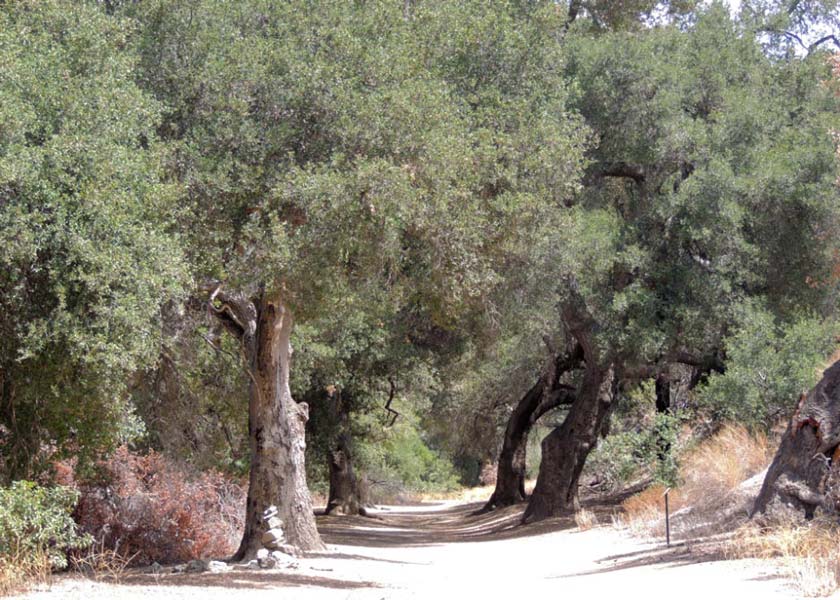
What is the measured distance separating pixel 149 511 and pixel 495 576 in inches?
230

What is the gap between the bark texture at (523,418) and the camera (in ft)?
100.0

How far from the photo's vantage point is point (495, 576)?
16.1 m

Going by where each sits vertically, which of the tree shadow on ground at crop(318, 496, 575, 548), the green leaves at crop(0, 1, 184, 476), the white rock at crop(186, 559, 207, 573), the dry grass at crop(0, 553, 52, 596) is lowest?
the tree shadow on ground at crop(318, 496, 575, 548)

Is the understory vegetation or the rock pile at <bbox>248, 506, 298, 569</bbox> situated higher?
the understory vegetation

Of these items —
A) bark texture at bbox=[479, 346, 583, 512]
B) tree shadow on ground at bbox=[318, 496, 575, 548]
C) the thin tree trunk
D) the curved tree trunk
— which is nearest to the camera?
tree shadow on ground at bbox=[318, 496, 575, 548]

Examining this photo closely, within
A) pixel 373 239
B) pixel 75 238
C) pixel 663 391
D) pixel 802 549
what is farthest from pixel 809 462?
pixel 663 391

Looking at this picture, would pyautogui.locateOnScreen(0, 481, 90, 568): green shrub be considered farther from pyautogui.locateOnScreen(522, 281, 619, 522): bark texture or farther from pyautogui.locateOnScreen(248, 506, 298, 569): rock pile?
pyautogui.locateOnScreen(522, 281, 619, 522): bark texture

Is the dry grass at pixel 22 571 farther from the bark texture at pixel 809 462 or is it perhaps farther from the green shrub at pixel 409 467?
the green shrub at pixel 409 467

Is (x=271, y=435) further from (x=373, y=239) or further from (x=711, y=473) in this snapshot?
(x=711, y=473)

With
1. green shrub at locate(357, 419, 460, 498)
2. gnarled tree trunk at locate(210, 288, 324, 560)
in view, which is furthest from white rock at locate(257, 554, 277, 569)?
green shrub at locate(357, 419, 460, 498)

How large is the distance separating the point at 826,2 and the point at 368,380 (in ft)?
56.8

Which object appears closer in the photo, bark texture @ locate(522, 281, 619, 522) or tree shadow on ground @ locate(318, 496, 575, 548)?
tree shadow on ground @ locate(318, 496, 575, 548)

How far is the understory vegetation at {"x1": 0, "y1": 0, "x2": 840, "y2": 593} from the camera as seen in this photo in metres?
12.1

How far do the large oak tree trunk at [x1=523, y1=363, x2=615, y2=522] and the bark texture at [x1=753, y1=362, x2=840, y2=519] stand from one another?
13.1 meters
